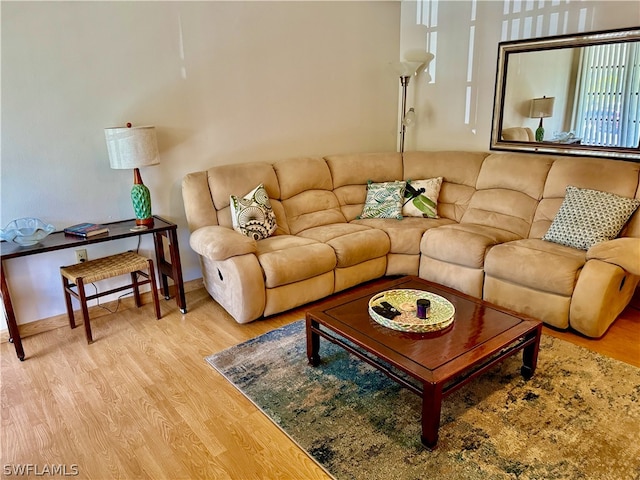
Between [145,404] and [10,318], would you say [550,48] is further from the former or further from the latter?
[10,318]

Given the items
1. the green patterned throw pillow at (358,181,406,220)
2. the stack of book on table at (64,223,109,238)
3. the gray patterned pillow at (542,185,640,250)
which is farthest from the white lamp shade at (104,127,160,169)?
the gray patterned pillow at (542,185,640,250)

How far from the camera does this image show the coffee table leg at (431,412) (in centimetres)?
177

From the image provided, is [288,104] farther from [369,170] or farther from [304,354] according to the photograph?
[304,354]

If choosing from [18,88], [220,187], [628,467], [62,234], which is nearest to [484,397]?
[628,467]

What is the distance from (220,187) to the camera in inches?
133

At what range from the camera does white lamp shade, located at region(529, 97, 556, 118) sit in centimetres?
364

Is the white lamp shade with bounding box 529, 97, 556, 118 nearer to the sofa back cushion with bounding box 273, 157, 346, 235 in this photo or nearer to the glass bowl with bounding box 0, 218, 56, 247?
the sofa back cushion with bounding box 273, 157, 346, 235

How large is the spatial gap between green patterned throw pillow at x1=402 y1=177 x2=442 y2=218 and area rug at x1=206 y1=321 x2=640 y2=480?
5.11 feet

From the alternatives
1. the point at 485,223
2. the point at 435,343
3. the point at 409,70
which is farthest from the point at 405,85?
the point at 435,343

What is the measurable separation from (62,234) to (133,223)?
1.46 ft

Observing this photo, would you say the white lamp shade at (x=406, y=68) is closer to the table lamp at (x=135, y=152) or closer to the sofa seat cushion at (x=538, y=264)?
the sofa seat cushion at (x=538, y=264)

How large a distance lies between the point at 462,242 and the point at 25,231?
9.16ft

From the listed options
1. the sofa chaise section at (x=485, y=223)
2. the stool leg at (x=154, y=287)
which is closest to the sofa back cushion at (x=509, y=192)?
the sofa chaise section at (x=485, y=223)

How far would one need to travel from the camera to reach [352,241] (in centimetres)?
333
